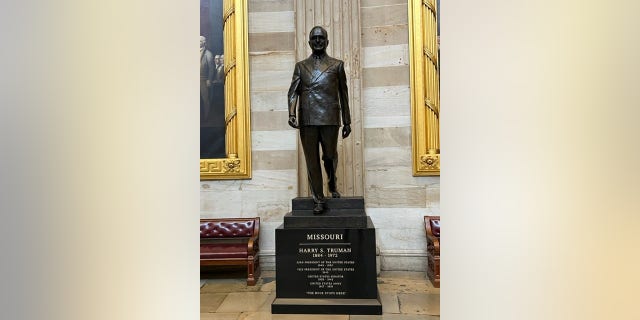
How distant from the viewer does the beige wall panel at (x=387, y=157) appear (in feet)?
17.9

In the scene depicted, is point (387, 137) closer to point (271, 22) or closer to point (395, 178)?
point (395, 178)

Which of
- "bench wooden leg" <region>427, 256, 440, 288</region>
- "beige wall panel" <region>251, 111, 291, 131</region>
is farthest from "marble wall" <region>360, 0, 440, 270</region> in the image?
"beige wall panel" <region>251, 111, 291, 131</region>

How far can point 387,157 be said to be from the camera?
547cm

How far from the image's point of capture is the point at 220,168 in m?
5.56

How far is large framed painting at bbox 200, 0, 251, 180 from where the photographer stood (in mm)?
5559

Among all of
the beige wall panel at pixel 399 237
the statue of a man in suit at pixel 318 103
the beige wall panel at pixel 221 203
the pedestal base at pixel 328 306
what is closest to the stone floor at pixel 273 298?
the pedestal base at pixel 328 306

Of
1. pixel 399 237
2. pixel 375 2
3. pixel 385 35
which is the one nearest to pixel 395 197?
pixel 399 237

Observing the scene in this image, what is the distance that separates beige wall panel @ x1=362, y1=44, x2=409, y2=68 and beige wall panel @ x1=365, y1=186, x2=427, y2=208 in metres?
1.82

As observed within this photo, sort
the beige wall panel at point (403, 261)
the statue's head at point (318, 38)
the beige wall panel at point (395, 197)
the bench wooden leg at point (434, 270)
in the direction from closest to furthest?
the statue's head at point (318, 38) < the bench wooden leg at point (434, 270) < the beige wall panel at point (403, 261) < the beige wall panel at point (395, 197)

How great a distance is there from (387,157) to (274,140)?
171 centimetres

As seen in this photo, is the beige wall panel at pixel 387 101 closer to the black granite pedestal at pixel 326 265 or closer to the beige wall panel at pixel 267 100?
the beige wall panel at pixel 267 100

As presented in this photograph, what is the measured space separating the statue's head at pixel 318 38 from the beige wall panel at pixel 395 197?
7.43ft
